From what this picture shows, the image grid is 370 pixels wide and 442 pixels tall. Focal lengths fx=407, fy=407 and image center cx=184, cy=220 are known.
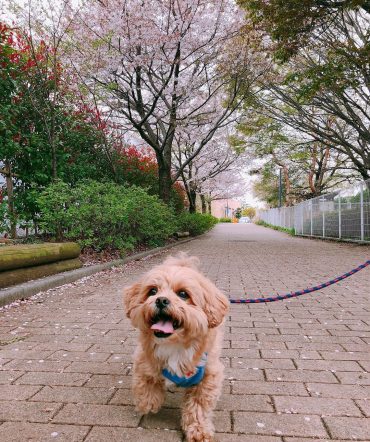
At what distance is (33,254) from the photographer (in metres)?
6.45

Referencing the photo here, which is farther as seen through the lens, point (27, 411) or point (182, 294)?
point (27, 411)

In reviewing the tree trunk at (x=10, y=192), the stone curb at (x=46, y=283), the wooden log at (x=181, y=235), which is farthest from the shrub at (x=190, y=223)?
the stone curb at (x=46, y=283)

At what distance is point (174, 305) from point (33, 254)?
497 cm

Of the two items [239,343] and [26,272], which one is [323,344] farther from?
[26,272]

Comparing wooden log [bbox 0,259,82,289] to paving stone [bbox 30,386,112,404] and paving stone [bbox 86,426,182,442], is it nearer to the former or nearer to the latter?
paving stone [bbox 30,386,112,404]

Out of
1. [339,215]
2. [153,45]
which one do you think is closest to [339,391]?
[153,45]

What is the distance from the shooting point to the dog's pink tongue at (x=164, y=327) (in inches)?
82.6

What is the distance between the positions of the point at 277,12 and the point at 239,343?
960cm

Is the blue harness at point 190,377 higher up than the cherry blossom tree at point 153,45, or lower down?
lower down

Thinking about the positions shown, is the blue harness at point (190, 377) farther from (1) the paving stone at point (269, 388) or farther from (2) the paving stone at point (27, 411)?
(2) the paving stone at point (27, 411)

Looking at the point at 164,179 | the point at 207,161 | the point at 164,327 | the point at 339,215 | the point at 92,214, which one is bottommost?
the point at 164,327

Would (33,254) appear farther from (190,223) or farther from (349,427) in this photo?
(190,223)

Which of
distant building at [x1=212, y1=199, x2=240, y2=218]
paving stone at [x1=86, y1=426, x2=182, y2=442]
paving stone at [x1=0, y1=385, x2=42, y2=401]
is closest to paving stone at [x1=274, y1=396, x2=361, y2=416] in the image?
paving stone at [x1=86, y1=426, x2=182, y2=442]

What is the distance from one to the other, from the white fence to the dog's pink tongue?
1394 cm
